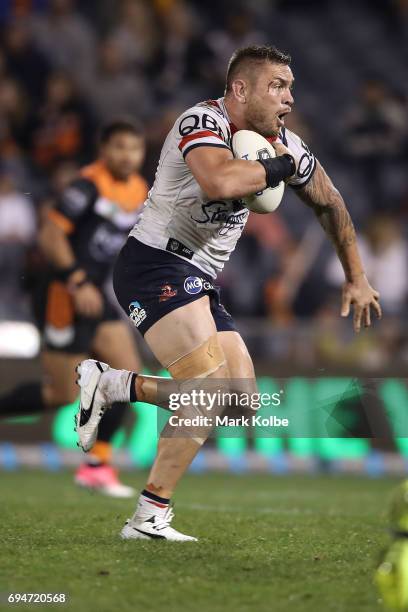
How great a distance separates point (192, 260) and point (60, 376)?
3752 mm

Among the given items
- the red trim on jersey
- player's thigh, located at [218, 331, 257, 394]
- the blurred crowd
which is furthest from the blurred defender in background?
the red trim on jersey

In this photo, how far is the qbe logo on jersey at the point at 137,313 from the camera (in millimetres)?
6195

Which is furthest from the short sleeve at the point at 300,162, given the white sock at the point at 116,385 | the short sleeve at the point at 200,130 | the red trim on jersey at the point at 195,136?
the white sock at the point at 116,385

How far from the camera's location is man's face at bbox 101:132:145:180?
31.4ft

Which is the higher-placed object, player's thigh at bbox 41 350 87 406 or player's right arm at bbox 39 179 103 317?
player's right arm at bbox 39 179 103 317

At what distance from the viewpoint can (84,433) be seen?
6242mm

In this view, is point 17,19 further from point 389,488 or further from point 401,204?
point 389,488

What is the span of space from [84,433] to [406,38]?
14.1 m

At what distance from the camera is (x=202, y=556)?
5648mm

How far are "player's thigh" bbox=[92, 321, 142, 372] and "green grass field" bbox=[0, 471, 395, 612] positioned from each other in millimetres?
1129

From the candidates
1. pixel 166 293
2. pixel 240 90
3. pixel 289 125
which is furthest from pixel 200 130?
pixel 289 125

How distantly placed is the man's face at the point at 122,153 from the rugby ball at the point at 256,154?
3567 mm

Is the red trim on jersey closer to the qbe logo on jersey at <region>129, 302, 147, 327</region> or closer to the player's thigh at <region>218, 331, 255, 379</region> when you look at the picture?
the qbe logo on jersey at <region>129, 302, 147, 327</region>

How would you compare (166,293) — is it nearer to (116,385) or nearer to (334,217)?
(116,385)
